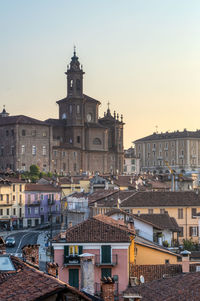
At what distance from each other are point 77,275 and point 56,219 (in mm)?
59088

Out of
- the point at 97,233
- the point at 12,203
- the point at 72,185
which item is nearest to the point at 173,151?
the point at 72,185

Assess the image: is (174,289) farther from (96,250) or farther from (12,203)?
(12,203)

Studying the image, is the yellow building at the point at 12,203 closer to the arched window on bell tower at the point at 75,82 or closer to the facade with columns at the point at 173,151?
the arched window on bell tower at the point at 75,82

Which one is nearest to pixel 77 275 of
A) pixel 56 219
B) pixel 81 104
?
pixel 56 219

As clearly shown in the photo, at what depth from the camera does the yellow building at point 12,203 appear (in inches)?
3059

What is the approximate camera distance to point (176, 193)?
183ft

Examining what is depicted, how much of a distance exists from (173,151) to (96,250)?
501 ft

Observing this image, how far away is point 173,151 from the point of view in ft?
582

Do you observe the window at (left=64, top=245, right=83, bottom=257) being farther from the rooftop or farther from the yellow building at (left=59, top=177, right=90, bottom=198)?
the rooftop

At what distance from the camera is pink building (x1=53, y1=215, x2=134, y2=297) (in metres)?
25.0

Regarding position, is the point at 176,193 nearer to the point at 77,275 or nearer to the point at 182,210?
the point at 182,210

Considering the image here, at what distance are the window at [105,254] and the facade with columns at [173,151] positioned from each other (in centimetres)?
14601

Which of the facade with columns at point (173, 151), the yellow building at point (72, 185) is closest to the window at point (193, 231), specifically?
the yellow building at point (72, 185)

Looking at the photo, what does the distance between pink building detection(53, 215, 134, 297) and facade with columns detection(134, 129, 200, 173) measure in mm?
145484
